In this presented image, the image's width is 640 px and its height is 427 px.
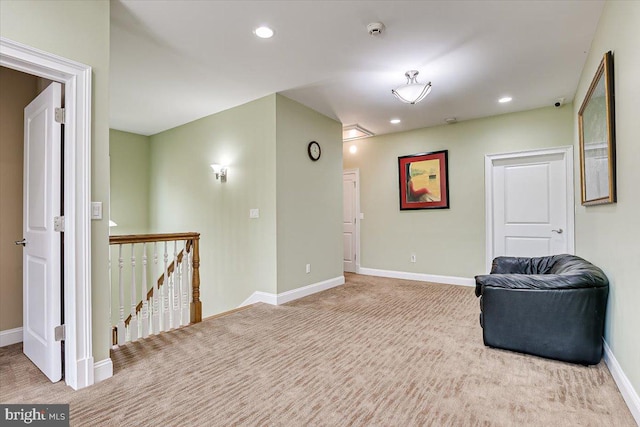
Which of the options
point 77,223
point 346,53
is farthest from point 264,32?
point 77,223

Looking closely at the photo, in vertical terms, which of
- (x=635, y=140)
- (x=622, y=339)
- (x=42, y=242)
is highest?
(x=635, y=140)

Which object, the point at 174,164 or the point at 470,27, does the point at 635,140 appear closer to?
the point at 470,27

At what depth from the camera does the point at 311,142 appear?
466cm

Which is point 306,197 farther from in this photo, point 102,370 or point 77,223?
point 102,370

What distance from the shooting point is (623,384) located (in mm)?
1965

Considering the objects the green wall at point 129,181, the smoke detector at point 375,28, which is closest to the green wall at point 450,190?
the smoke detector at point 375,28

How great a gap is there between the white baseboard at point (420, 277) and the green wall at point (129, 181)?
13.7ft

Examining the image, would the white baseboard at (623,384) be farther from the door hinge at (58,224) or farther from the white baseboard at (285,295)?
the door hinge at (58,224)

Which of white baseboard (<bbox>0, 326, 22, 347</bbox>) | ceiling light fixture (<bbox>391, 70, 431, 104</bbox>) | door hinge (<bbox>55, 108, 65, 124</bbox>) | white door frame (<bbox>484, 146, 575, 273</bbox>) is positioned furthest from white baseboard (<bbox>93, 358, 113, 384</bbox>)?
white door frame (<bbox>484, 146, 575, 273</bbox>)

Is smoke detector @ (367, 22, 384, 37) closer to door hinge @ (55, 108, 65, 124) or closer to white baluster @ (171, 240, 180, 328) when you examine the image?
door hinge @ (55, 108, 65, 124)

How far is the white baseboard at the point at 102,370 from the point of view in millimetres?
2160

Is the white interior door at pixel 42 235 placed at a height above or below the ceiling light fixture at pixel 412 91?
below

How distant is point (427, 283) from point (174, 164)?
182 inches

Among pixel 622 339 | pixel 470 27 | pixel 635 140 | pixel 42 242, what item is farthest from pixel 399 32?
pixel 42 242
